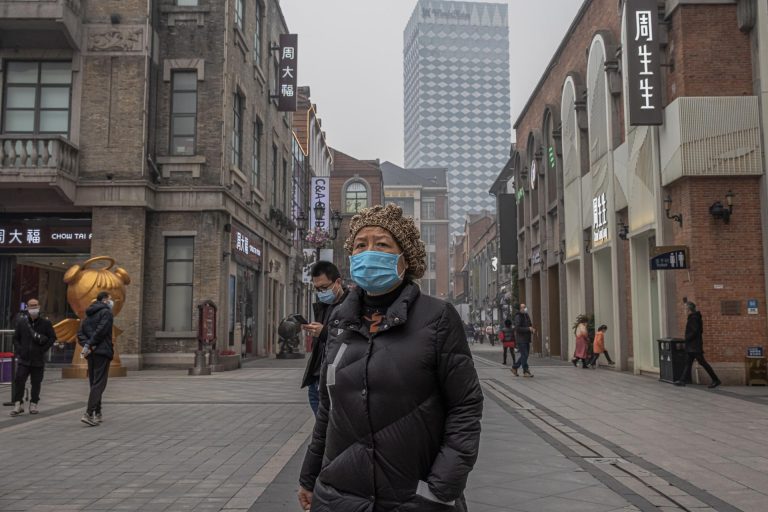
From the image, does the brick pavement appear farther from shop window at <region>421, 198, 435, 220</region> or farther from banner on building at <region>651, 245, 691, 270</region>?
shop window at <region>421, 198, 435, 220</region>

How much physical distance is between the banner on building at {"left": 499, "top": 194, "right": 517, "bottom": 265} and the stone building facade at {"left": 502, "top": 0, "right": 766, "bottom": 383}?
34.9ft

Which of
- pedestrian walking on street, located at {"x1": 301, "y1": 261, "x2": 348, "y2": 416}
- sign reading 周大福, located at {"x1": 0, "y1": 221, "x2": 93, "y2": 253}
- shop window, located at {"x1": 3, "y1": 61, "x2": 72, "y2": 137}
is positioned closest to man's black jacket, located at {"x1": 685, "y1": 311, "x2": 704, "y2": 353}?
pedestrian walking on street, located at {"x1": 301, "y1": 261, "x2": 348, "y2": 416}

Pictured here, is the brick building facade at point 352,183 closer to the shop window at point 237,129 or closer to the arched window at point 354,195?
the arched window at point 354,195

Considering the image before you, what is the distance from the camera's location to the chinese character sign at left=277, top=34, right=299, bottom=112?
1199 inches

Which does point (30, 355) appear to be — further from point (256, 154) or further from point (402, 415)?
point (256, 154)

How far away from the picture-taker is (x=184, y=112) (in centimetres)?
2209

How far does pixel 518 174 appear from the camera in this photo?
36.7 metres

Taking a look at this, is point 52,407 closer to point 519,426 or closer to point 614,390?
point 519,426

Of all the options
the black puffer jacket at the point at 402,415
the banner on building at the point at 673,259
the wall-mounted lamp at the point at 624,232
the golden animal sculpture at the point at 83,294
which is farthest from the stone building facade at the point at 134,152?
the black puffer jacket at the point at 402,415

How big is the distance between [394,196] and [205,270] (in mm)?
87313

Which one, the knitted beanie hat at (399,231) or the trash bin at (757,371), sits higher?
the knitted beanie hat at (399,231)

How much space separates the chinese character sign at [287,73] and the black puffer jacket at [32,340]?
21155 millimetres

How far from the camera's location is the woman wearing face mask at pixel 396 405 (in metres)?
2.46

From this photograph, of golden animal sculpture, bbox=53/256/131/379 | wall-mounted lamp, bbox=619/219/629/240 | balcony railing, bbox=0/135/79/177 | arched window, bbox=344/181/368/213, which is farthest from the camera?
arched window, bbox=344/181/368/213
